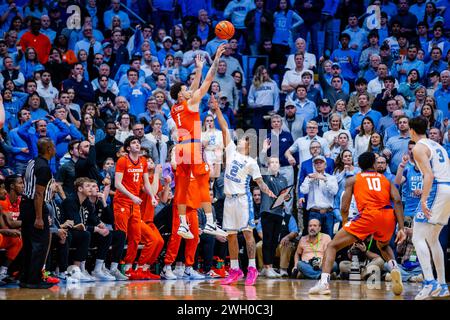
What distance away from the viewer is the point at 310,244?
15.9m

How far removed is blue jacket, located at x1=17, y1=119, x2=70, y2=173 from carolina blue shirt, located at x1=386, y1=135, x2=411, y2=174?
21.0ft

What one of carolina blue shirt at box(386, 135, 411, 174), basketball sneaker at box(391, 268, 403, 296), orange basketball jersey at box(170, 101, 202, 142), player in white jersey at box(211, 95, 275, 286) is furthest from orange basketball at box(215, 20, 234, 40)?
basketball sneaker at box(391, 268, 403, 296)

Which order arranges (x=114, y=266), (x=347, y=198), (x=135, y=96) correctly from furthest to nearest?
(x=135, y=96)
(x=114, y=266)
(x=347, y=198)

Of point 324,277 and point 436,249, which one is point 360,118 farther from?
point 436,249

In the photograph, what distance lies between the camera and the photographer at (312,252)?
15719mm

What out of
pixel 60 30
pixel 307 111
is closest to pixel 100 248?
pixel 307 111

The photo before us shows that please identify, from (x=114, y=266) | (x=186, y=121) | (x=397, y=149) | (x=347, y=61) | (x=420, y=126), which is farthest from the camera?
(x=347, y=61)

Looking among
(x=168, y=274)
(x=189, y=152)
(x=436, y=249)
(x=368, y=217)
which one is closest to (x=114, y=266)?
(x=168, y=274)

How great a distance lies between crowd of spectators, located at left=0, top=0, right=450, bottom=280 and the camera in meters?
15.9

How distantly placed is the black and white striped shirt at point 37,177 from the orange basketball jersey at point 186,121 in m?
2.32

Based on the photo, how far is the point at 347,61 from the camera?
21141 mm

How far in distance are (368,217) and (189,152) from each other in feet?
10.7

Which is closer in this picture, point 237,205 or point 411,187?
point 237,205

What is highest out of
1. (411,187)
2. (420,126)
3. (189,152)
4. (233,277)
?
(420,126)
